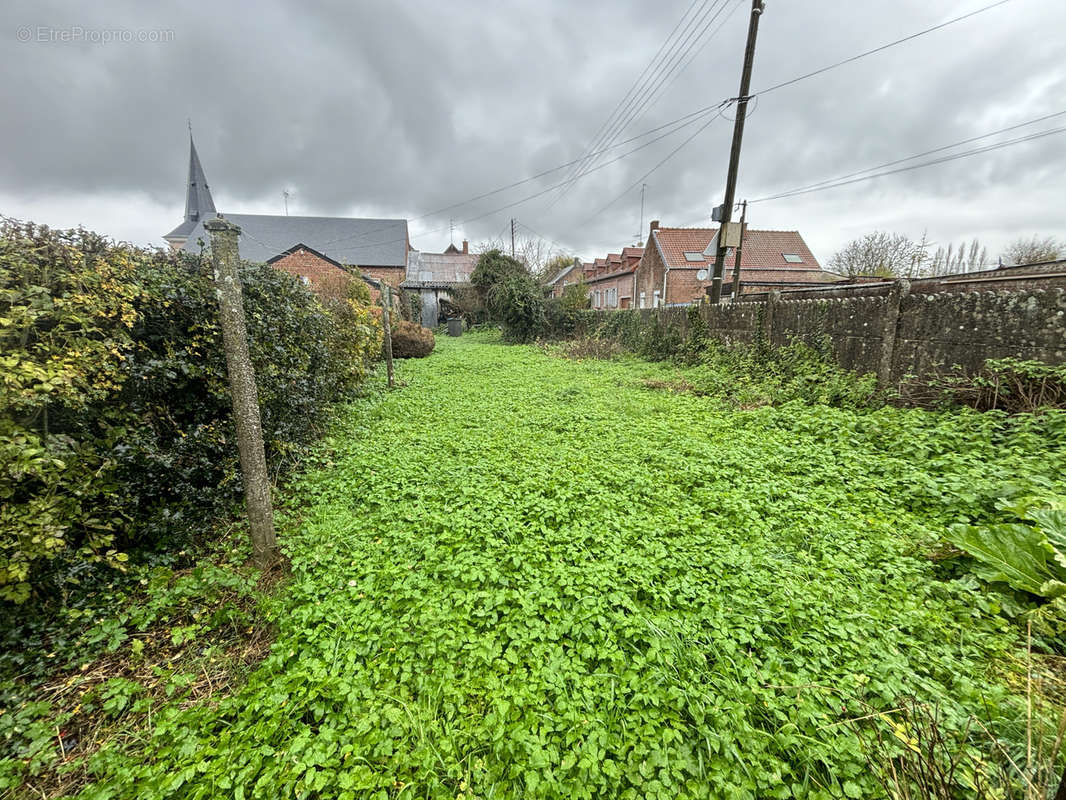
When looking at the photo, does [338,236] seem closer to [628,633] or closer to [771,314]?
[771,314]

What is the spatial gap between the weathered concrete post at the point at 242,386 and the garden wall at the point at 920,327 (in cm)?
707

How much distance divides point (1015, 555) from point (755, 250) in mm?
30733

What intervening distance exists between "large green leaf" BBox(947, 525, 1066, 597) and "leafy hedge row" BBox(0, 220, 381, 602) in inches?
189

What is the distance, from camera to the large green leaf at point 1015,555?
2098 mm

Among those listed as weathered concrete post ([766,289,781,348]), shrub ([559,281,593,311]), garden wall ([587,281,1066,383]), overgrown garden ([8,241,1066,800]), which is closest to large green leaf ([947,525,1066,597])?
overgrown garden ([8,241,1066,800])

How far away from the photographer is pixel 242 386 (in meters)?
2.65

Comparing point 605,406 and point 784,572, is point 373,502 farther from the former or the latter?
point 605,406

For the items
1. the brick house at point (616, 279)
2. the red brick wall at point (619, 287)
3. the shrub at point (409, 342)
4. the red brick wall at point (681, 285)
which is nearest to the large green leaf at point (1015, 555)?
the shrub at point (409, 342)

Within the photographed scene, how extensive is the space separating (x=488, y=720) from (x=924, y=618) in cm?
226

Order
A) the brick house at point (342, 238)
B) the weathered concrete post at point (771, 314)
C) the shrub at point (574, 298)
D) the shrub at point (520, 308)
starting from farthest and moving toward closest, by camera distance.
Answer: the brick house at point (342, 238), the shrub at point (574, 298), the shrub at point (520, 308), the weathered concrete post at point (771, 314)

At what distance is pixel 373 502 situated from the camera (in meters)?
3.55

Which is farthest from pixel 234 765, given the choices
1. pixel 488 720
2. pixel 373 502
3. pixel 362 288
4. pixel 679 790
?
pixel 362 288

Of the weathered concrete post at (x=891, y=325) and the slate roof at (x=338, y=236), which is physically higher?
the slate roof at (x=338, y=236)

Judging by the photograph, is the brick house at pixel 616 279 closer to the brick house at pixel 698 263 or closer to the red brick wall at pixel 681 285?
the brick house at pixel 698 263
